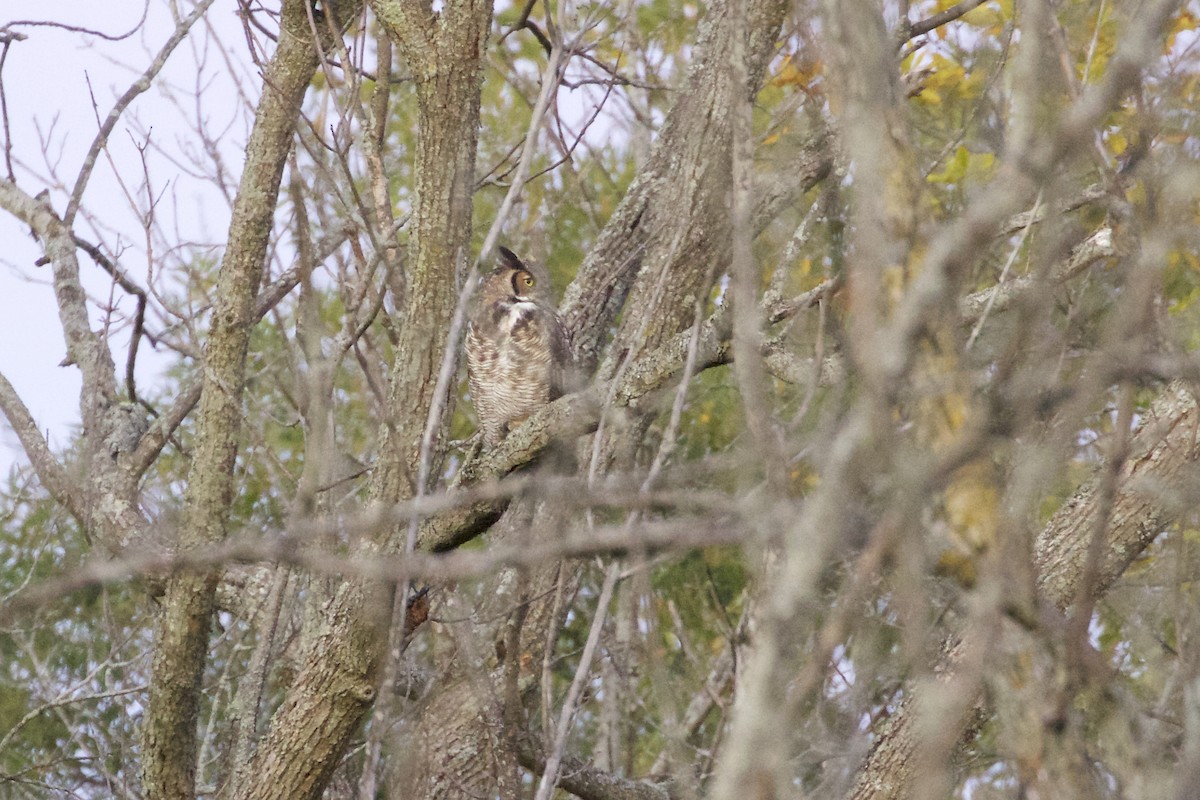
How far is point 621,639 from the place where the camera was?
569cm

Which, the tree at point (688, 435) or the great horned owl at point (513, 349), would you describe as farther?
the great horned owl at point (513, 349)

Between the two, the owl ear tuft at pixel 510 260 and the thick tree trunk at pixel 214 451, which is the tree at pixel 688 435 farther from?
the owl ear tuft at pixel 510 260

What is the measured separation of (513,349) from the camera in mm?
4906

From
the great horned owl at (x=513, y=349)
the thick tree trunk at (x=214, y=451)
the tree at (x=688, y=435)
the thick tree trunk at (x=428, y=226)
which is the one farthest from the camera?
the great horned owl at (x=513, y=349)

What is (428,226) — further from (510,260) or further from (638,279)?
(510,260)

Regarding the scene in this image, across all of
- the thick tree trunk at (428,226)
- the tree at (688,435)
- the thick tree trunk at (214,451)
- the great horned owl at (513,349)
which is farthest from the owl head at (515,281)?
the thick tree trunk at (428,226)

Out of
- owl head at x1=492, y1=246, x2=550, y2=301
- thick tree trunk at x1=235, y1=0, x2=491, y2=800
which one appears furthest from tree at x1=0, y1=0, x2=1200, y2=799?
owl head at x1=492, y1=246, x2=550, y2=301

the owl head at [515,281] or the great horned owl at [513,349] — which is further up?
the owl head at [515,281]

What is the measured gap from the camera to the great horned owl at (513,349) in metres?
4.78

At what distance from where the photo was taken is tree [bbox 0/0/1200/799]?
132cm

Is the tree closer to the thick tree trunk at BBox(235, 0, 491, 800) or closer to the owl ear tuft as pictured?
the thick tree trunk at BBox(235, 0, 491, 800)

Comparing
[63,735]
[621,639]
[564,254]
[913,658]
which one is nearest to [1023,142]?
[913,658]

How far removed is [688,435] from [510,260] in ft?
6.55

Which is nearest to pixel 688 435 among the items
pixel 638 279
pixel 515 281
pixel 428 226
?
pixel 515 281
